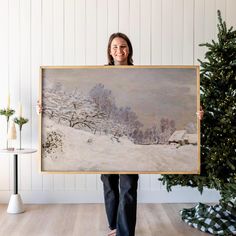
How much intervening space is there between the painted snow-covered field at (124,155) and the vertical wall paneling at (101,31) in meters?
1.33

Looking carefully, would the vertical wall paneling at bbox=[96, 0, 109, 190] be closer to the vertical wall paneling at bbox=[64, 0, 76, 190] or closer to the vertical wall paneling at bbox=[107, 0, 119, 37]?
the vertical wall paneling at bbox=[107, 0, 119, 37]

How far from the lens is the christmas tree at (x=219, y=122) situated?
108 inches

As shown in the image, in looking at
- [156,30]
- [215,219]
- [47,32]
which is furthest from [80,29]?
[215,219]

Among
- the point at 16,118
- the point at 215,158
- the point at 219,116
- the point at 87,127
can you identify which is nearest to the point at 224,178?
the point at 215,158

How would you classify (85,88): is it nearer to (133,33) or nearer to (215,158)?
(215,158)

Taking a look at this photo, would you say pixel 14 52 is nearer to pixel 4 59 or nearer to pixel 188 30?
pixel 4 59

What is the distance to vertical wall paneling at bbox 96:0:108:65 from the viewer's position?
3.66 metres

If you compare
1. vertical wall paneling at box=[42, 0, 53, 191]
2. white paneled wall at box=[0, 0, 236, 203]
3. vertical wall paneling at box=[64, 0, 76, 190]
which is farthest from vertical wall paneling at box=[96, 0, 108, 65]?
vertical wall paneling at box=[42, 0, 53, 191]

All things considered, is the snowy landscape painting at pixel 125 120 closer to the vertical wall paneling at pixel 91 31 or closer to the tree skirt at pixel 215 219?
the tree skirt at pixel 215 219

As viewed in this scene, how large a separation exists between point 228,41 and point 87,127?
119 cm

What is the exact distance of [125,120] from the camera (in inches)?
99.2

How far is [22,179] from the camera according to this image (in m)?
3.75

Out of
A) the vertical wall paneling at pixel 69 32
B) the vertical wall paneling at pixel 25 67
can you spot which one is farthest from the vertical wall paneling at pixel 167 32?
the vertical wall paneling at pixel 25 67

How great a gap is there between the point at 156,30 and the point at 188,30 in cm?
30
